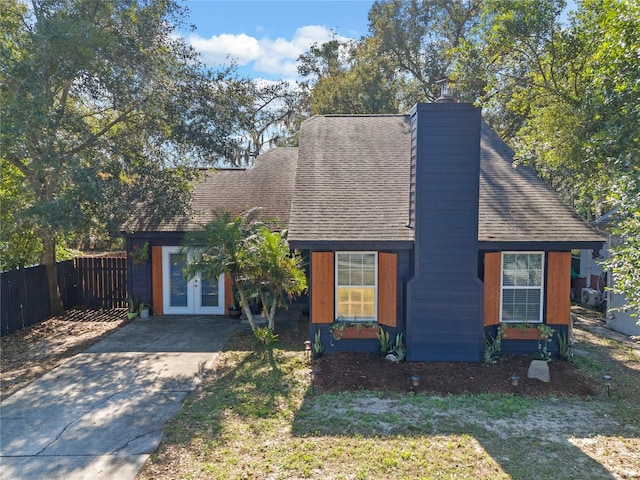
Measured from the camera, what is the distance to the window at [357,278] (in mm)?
8680

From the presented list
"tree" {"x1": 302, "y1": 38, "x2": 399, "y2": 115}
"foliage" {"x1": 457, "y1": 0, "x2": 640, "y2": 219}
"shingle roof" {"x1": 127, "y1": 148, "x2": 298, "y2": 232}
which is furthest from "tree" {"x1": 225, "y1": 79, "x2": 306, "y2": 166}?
"foliage" {"x1": 457, "y1": 0, "x2": 640, "y2": 219}

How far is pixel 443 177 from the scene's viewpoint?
8031 millimetres

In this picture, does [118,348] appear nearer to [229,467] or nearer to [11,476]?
[11,476]

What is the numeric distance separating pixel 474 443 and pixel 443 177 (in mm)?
4685

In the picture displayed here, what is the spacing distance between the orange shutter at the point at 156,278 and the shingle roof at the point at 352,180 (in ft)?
15.8

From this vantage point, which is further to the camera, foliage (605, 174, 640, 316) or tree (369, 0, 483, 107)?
tree (369, 0, 483, 107)

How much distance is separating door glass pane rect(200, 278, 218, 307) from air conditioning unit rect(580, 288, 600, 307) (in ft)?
39.7

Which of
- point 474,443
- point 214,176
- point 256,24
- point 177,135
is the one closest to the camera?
point 474,443

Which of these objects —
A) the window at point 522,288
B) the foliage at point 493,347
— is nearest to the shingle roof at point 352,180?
the window at point 522,288

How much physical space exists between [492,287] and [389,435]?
428 centimetres

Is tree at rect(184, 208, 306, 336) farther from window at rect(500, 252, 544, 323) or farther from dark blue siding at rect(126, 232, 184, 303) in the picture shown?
window at rect(500, 252, 544, 323)

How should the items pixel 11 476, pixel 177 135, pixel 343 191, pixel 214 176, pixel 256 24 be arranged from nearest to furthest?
pixel 11 476
pixel 343 191
pixel 177 135
pixel 256 24
pixel 214 176

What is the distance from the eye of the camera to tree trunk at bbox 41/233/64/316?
11406 millimetres

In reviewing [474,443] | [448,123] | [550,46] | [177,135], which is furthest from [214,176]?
[474,443]
